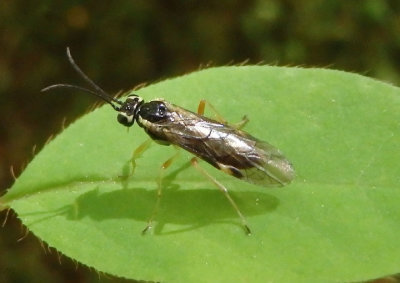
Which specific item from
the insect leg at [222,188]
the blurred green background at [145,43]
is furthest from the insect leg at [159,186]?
the blurred green background at [145,43]

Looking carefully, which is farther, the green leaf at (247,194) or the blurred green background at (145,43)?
the blurred green background at (145,43)

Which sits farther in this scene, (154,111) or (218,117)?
(154,111)

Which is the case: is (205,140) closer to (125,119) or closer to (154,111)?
(154,111)

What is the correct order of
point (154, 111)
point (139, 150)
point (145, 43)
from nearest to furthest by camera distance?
point (139, 150) < point (154, 111) < point (145, 43)

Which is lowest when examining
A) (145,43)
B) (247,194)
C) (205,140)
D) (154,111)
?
(145,43)

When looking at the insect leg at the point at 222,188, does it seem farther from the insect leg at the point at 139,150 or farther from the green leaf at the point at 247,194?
the insect leg at the point at 139,150

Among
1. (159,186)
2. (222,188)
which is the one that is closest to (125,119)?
(159,186)

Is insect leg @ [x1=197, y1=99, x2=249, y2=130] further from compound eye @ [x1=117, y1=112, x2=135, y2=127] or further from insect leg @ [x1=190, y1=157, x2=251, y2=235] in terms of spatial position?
compound eye @ [x1=117, y1=112, x2=135, y2=127]
